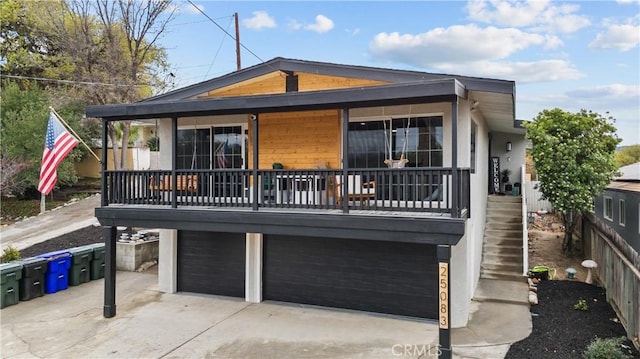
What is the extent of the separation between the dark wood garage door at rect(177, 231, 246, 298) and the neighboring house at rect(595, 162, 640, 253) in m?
8.31

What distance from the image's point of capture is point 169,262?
1009cm

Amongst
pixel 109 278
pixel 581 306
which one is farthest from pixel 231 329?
pixel 581 306

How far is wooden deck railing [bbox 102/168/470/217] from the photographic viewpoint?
665cm

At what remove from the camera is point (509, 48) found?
17.8 m

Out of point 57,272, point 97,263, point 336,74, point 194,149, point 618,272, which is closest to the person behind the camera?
point 618,272

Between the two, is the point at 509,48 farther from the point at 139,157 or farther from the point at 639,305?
the point at 139,157

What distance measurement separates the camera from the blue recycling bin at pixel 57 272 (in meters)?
9.91

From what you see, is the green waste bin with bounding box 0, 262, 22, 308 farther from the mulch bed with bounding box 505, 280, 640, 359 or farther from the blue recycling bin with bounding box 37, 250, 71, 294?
the mulch bed with bounding box 505, 280, 640, 359

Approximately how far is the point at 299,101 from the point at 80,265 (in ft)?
25.3

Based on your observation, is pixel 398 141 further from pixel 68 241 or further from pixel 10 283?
pixel 68 241

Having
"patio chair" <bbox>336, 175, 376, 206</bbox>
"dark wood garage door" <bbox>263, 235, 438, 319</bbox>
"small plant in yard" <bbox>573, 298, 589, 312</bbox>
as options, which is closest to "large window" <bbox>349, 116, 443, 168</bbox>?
"patio chair" <bbox>336, 175, 376, 206</bbox>

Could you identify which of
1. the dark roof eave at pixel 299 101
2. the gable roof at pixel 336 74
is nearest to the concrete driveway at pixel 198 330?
the dark roof eave at pixel 299 101

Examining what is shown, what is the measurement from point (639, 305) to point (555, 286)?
11.3ft

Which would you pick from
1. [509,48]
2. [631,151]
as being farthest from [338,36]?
[631,151]
